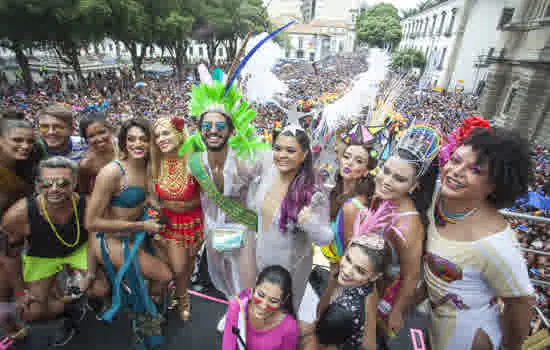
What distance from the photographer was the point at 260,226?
7.51ft

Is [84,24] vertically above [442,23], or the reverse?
[442,23]

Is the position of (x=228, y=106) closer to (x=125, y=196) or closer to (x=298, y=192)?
(x=298, y=192)

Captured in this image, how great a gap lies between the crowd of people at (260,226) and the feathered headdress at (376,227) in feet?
0.04

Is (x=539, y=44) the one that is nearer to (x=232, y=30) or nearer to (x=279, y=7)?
(x=232, y=30)

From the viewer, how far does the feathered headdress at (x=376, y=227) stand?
165cm

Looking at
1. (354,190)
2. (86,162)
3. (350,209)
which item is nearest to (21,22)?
(86,162)

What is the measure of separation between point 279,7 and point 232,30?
43.4m

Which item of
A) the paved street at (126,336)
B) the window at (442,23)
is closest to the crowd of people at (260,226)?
the paved street at (126,336)

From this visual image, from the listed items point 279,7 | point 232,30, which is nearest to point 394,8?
point 279,7

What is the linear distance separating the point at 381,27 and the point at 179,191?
5764cm

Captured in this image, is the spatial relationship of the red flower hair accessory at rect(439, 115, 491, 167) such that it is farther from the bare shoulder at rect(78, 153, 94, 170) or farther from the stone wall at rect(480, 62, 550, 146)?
the stone wall at rect(480, 62, 550, 146)

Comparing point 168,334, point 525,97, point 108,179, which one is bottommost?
point 168,334

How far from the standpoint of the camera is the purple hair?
2.05 meters

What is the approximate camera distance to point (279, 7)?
6462cm
